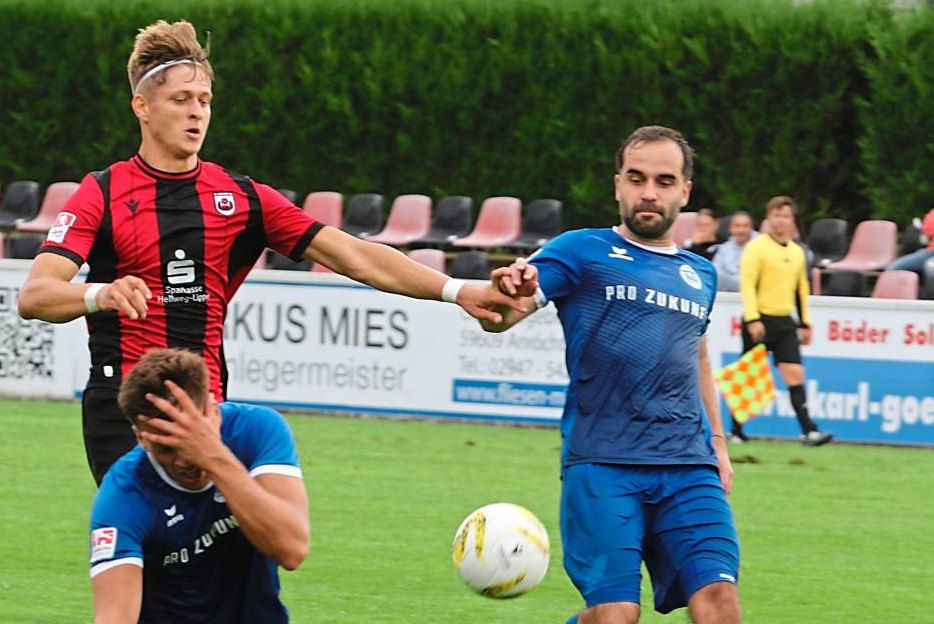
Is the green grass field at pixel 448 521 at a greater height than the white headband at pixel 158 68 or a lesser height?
lesser

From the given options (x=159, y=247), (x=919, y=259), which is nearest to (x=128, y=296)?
(x=159, y=247)

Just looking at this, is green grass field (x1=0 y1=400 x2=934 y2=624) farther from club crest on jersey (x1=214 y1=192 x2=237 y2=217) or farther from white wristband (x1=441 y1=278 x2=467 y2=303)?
club crest on jersey (x1=214 y1=192 x2=237 y2=217)

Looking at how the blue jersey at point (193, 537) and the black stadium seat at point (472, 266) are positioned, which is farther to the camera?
the black stadium seat at point (472, 266)

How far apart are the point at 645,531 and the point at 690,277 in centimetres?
83

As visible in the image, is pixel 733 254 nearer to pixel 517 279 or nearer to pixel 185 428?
pixel 517 279

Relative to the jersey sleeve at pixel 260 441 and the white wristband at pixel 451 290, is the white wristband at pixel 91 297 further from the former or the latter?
the white wristband at pixel 451 290

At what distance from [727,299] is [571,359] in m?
10.3

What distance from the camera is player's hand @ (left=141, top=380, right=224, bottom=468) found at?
15.2 feet

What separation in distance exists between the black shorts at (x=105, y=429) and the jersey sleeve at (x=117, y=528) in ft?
3.88

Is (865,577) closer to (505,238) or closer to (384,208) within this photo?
(505,238)

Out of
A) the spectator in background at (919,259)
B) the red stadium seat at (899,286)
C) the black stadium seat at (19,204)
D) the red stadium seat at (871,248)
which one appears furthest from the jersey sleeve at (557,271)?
the black stadium seat at (19,204)

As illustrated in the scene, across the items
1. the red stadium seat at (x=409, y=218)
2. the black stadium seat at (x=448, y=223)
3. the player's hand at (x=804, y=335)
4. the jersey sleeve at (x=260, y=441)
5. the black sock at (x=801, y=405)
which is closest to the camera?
the jersey sleeve at (x=260, y=441)

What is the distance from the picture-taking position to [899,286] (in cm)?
1756

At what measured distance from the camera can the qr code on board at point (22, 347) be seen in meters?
17.7
